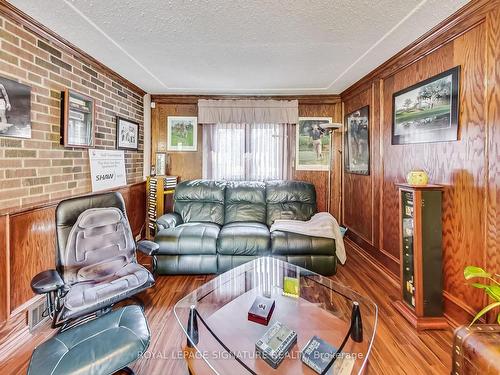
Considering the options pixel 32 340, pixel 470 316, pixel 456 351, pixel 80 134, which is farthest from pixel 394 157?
pixel 32 340

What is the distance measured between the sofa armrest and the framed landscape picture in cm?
145

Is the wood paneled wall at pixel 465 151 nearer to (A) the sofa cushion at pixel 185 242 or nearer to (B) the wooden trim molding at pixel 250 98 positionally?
(B) the wooden trim molding at pixel 250 98

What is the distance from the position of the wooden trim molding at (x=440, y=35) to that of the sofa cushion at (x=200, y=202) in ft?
8.38

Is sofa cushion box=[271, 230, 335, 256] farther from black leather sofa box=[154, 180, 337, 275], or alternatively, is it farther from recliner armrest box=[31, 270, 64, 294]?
recliner armrest box=[31, 270, 64, 294]

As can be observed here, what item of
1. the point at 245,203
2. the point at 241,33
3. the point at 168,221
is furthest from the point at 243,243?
the point at 241,33

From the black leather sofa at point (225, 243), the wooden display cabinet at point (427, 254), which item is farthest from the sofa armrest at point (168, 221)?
the wooden display cabinet at point (427, 254)

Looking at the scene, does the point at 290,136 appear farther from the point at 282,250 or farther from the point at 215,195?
the point at 282,250

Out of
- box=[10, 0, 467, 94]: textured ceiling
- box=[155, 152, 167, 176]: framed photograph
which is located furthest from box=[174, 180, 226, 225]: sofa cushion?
box=[10, 0, 467, 94]: textured ceiling

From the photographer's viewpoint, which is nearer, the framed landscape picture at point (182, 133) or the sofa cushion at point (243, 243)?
the sofa cushion at point (243, 243)

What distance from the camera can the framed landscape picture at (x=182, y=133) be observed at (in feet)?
13.7

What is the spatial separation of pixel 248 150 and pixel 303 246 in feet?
6.59

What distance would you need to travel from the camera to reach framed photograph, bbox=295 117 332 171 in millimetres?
4137

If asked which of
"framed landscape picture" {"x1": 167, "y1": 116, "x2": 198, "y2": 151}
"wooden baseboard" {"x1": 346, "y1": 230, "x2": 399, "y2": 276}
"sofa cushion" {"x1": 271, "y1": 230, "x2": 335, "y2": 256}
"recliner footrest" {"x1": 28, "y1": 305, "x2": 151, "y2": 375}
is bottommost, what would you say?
"wooden baseboard" {"x1": 346, "y1": 230, "x2": 399, "y2": 276}

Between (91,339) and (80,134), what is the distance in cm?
207
